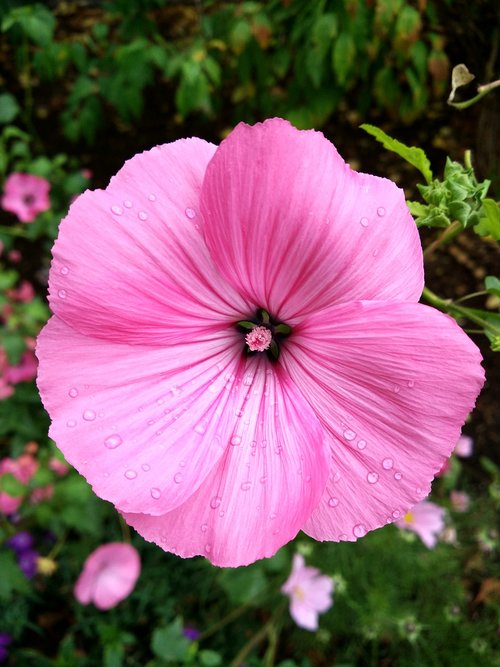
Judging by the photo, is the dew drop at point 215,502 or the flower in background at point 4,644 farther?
the flower in background at point 4,644

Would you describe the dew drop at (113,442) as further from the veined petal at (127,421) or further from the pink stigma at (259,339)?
the pink stigma at (259,339)

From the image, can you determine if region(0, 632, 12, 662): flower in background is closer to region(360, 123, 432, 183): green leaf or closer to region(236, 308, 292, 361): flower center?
region(236, 308, 292, 361): flower center

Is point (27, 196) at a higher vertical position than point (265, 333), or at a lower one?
lower

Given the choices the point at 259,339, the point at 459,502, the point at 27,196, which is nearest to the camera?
A: the point at 259,339

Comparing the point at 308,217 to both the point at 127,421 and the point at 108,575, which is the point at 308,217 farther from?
the point at 108,575

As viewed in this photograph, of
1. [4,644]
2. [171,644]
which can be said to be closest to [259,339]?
[171,644]

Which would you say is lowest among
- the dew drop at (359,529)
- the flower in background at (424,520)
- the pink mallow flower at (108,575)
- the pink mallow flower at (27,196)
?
the flower in background at (424,520)

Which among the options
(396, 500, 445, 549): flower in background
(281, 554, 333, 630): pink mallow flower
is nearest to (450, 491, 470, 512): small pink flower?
(396, 500, 445, 549): flower in background

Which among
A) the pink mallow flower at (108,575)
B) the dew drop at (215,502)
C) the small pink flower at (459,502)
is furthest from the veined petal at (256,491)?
the small pink flower at (459,502)
